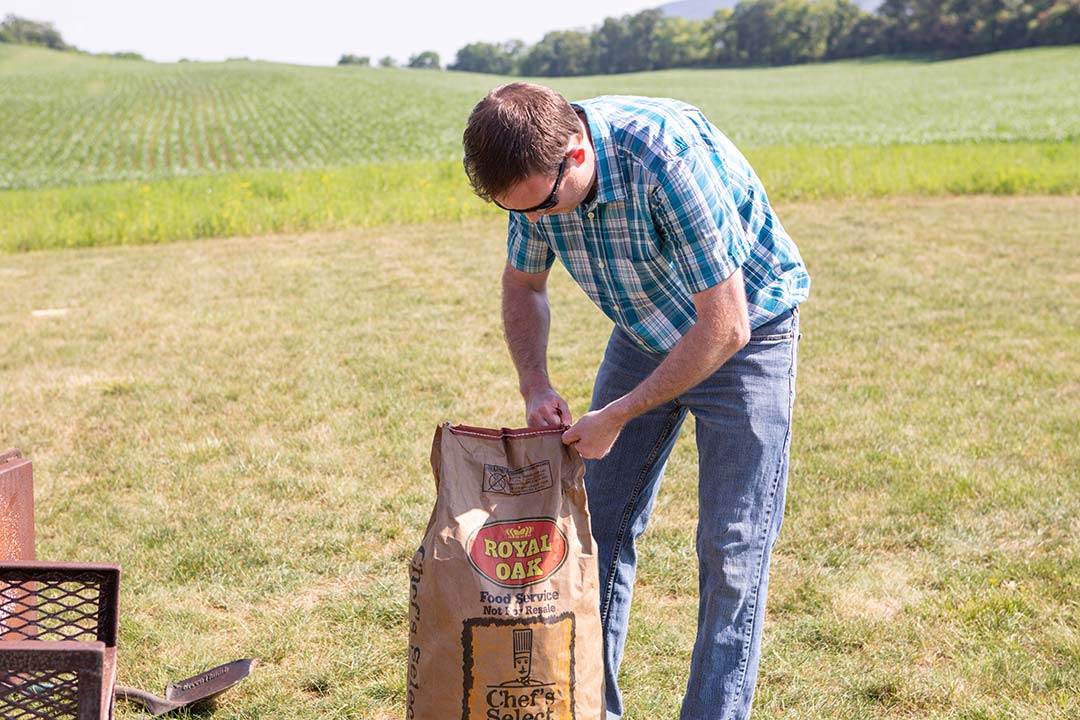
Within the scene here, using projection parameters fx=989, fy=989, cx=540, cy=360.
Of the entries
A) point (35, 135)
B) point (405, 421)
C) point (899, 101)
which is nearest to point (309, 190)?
point (405, 421)

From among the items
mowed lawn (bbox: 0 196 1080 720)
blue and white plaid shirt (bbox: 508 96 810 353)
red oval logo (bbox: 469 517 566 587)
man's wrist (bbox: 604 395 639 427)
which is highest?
blue and white plaid shirt (bbox: 508 96 810 353)

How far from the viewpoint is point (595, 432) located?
84.7 inches

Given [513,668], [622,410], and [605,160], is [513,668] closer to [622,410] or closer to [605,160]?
[622,410]

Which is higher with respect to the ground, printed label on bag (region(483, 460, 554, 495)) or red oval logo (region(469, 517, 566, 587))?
printed label on bag (region(483, 460, 554, 495))

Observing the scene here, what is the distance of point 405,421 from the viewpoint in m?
5.46

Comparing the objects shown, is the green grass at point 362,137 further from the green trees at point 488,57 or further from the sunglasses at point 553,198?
the green trees at point 488,57

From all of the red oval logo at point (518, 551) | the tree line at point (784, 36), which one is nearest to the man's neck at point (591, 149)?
the red oval logo at point (518, 551)

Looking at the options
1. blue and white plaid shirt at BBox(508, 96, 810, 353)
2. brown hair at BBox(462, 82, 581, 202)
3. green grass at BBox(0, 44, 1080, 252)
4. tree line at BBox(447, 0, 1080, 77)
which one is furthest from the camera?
tree line at BBox(447, 0, 1080, 77)

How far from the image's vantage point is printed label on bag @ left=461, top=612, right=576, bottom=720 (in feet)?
6.77

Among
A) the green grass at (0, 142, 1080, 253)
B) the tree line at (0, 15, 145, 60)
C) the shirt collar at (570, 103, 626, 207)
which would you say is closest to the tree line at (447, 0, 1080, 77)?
the tree line at (0, 15, 145, 60)

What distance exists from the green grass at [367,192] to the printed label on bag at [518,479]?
11009 millimetres

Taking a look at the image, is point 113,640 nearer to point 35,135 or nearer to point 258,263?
point 258,263

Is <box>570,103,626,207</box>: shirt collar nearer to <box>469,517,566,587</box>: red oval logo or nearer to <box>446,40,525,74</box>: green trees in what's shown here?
<box>469,517,566,587</box>: red oval logo

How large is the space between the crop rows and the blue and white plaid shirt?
2169 centimetres
